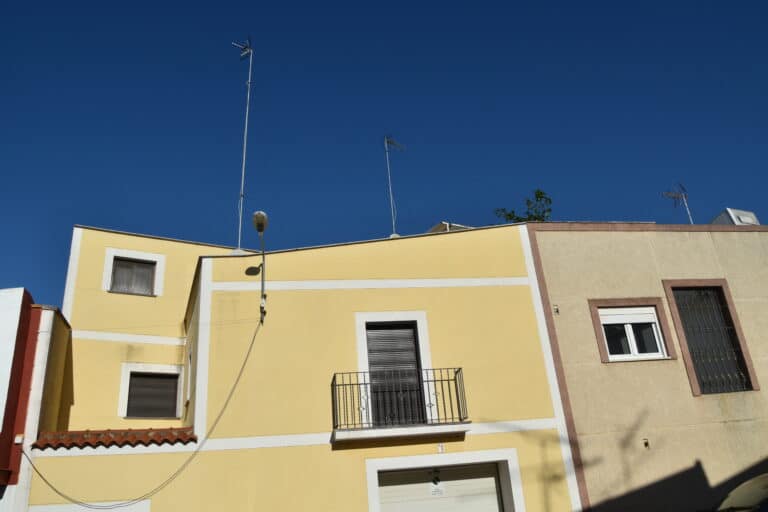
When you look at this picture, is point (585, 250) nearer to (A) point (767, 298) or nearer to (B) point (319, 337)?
(A) point (767, 298)

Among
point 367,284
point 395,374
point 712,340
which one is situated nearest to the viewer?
point 395,374

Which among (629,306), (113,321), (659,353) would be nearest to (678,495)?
(659,353)

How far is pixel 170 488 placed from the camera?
397 inches

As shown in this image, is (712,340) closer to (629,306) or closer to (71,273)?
(629,306)

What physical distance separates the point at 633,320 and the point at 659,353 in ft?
2.76

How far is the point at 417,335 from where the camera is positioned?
12289mm

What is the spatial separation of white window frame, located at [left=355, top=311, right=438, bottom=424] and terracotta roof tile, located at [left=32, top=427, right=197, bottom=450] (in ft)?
11.1

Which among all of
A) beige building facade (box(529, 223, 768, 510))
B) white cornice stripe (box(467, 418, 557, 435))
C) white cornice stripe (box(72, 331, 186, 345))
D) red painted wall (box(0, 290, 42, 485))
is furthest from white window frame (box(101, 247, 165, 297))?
beige building facade (box(529, 223, 768, 510))

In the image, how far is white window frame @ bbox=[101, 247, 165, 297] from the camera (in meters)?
15.8

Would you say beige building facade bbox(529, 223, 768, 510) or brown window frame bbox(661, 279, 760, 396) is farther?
brown window frame bbox(661, 279, 760, 396)

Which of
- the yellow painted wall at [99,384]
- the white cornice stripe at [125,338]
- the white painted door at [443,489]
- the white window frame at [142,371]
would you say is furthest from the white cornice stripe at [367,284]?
the white cornice stripe at [125,338]

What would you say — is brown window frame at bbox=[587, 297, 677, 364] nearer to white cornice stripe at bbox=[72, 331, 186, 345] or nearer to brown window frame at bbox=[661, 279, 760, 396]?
brown window frame at bbox=[661, 279, 760, 396]

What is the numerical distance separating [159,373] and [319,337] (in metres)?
6.06

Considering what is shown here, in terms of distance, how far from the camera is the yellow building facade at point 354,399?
10211 mm
